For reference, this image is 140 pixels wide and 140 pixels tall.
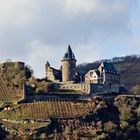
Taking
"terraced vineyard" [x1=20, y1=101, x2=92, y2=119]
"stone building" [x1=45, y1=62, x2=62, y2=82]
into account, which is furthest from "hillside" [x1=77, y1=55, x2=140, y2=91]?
"terraced vineyard" [x1=20, y1=101, x2=92, y2=119]

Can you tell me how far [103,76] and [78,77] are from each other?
318 centimetres

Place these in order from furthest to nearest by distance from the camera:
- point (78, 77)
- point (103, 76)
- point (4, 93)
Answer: point (78, 77) < point (103, 76) < point (4, 93)

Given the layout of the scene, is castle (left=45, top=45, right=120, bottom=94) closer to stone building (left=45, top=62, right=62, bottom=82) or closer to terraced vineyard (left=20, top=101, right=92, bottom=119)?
stone building (left=45, top=62, right=62, bottom=82)

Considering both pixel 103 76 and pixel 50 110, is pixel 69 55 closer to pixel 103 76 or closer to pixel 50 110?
pixel 103 76

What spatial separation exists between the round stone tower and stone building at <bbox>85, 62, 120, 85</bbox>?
2079mm

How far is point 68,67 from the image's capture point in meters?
81.8

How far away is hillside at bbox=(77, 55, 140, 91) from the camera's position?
414 ft

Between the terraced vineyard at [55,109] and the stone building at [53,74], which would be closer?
the terraced vineyard at [55,109]

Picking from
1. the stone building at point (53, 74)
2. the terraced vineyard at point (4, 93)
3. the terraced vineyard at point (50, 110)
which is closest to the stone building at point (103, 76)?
the stone building at point (53, 74)

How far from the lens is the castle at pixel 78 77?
78.1m

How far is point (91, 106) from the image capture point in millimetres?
73375

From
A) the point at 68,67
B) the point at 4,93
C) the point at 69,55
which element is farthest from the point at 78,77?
the point at 4,93

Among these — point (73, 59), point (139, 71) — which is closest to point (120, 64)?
point (139, 71)

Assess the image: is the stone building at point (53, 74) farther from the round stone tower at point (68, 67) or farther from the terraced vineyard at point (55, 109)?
the terraced vineyard at point (55, 109)
